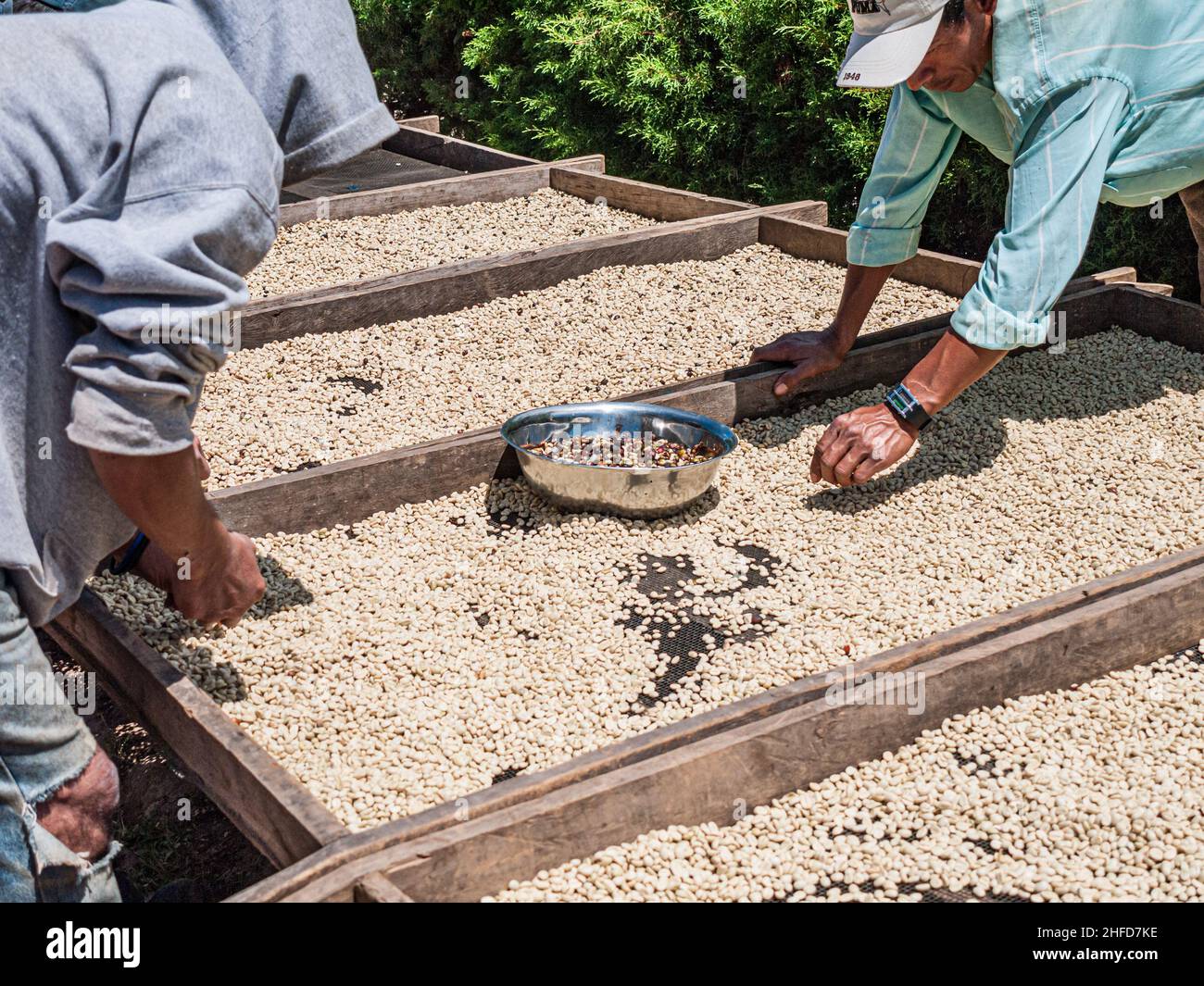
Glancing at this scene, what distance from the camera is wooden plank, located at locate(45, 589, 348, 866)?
6.93 ft

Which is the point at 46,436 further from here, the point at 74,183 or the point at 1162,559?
the point at 1162,559

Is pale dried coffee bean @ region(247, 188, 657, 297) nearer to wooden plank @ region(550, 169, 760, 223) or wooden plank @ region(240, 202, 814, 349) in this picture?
wooden plank @ region(550, 169, 760, 223)

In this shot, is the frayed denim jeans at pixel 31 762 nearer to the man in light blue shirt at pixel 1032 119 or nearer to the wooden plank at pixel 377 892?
the wooden plank at pixel 377 892

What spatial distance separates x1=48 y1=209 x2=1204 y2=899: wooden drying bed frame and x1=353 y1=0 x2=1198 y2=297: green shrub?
6.57 feet

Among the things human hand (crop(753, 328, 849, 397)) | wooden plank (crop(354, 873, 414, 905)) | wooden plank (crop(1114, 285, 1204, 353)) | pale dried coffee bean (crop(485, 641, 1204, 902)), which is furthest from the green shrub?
wooden plank (crop(354, 873, 414, 905))

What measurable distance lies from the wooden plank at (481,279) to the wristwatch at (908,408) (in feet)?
7.24

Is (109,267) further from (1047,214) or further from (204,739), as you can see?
(1047,214)

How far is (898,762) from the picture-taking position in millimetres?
2490

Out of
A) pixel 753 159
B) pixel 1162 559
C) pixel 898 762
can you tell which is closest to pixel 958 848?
pixel 898 762

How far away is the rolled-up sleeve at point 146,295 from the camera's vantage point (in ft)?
4.99

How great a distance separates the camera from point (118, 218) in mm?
1551

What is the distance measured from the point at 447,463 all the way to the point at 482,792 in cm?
159

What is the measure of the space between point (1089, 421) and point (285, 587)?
8.56 ft

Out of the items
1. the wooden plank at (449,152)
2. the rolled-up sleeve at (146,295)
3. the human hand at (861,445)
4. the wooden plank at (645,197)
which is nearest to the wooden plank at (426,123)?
the wooden plank at (449,152)
